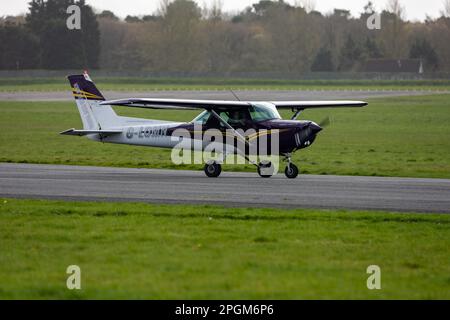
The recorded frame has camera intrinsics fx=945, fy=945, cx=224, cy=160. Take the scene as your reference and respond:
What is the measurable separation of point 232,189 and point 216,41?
417 ft

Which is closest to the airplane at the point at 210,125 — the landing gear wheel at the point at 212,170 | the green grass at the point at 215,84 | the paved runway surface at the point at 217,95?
the landing gear wheel at the point at 212,170

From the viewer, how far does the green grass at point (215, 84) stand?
88.7m

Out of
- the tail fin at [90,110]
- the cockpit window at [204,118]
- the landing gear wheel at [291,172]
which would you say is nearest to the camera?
the landing gear wheel at [291,172]

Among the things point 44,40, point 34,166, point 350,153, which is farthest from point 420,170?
point 44,40

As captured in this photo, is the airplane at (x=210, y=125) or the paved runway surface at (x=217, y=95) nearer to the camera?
the airplane at (x=210, y=125)

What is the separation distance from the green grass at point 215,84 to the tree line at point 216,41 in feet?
42.5

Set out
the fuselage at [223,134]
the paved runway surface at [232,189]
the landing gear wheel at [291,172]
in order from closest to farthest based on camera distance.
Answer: the paved runway surface at [232,189], the fuselage at [223,134], the landing gear wheel at [291,172]

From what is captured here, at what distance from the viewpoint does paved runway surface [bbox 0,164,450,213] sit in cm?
1845

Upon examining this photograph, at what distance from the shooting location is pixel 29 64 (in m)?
113

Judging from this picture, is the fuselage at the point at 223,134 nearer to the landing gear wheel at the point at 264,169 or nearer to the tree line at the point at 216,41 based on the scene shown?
the landing gear wheel at the point at 264,169

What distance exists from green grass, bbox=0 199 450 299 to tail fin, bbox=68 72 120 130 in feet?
27.5
